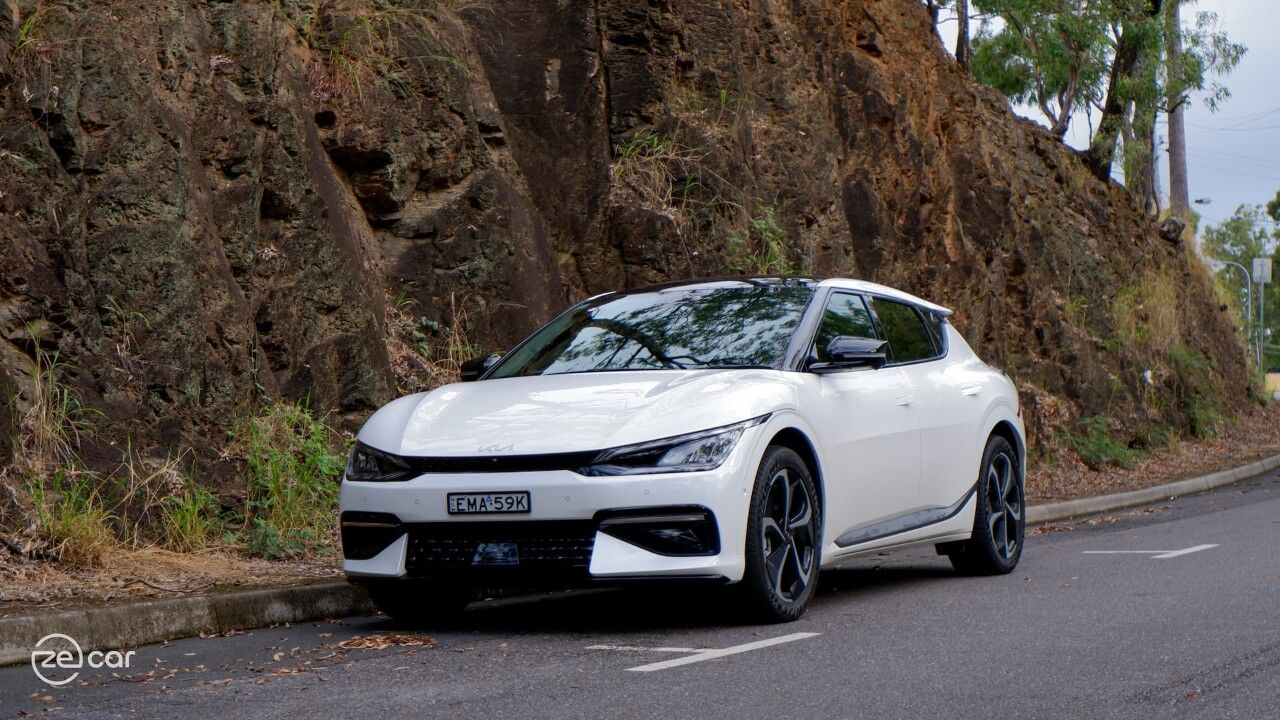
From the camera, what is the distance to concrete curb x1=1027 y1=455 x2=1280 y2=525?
46.6ft

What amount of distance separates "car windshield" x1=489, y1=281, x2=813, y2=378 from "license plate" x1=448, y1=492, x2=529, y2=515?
125 cm

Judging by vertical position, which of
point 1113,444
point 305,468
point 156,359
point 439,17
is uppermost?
point 439,17

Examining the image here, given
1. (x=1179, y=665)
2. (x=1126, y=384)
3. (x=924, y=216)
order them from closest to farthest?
(x=1179, y=665) → (x=924, y=216) → (x=1126, y=384)

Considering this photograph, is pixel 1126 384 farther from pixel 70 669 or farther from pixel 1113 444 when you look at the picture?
pixel 70 669

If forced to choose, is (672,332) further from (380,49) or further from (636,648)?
(380,49)

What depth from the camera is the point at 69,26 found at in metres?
9.53

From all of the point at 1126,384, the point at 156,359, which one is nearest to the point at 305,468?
the point at 156,359

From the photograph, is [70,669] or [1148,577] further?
[1148,577]

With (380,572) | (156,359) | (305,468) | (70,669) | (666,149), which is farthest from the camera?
(666,149)

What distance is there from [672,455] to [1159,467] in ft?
49.5

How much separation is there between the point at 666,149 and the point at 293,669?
9378 millimetres

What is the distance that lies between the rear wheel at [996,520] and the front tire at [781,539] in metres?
2.17

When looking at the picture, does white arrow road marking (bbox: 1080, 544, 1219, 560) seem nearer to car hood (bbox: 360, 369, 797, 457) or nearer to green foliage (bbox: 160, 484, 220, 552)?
car hood (bbox: 360, 369, 797, 457)

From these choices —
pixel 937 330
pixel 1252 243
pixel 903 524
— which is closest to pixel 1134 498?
pixel 937 330
